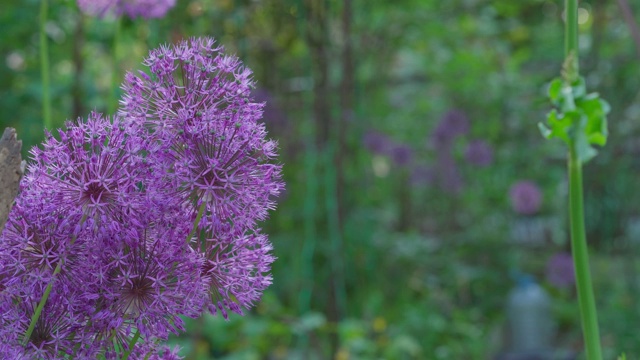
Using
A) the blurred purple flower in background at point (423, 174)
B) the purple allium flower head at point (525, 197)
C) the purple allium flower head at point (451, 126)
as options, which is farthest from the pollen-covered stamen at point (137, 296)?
the blurred purple flower in background at point (423, 174)

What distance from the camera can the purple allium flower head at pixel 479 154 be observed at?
4.58 metres

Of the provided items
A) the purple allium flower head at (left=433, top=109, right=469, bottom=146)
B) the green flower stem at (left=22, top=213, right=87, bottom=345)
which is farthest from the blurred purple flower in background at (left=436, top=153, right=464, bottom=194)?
the green flower stem at (left=22, top=213, right=87, bottom=345)

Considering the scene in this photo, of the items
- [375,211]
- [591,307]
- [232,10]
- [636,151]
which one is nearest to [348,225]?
[375,211]

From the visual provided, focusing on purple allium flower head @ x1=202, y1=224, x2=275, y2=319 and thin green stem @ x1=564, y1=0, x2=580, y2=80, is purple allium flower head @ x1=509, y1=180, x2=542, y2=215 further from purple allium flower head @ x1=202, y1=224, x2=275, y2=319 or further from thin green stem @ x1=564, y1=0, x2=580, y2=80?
purple allium flower head @ x1=202, y1=224, x2=275, y2=319

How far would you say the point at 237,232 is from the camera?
636 mm

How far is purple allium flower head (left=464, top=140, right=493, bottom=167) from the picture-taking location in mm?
4578

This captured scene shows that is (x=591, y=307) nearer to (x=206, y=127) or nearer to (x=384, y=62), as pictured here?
(x=206, y=127)

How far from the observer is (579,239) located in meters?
0.74

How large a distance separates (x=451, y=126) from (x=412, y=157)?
1.01ft

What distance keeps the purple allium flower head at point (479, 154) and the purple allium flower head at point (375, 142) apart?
0.45 meters

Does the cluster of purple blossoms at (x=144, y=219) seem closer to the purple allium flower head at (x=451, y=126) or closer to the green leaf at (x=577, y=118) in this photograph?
the green leaf at (x=577, y=118)

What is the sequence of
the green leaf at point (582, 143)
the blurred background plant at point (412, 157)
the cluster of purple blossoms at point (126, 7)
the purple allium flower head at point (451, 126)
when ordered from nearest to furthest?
the green leaf at point (582, 143)
the cluster of purple blossoms at point (126, 7)
the blurred background plant at point (412, 157)
the purple allium flower head at point (451, 126)

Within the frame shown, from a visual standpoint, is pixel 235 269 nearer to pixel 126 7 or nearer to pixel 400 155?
pixel 126 7

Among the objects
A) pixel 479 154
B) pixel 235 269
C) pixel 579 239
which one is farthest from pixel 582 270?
pixel 479 154
